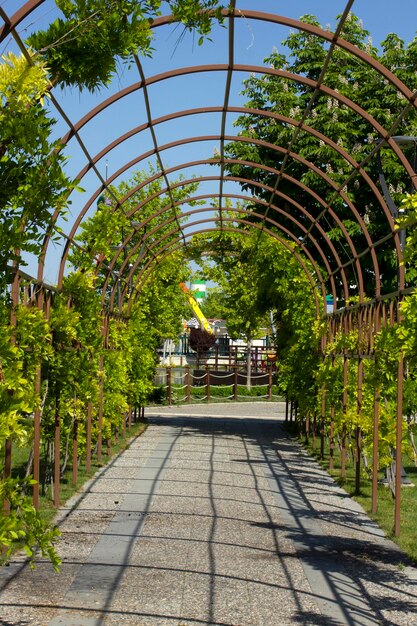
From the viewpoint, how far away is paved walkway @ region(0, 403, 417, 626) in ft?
21.7

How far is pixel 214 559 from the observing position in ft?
27.1

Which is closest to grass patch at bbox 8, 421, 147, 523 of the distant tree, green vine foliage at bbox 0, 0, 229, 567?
green vine foliage at bbox 0, 0, 229, 567

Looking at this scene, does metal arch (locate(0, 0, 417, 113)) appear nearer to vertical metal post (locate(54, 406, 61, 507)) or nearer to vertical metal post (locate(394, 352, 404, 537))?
vertical metal post (locate(394, 352, 404, 537))

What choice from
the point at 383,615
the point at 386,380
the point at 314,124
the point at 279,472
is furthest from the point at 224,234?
the point at 383,615

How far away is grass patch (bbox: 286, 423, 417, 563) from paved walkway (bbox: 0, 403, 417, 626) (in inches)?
6.2

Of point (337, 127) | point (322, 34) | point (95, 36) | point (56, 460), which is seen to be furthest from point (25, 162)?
point (337, 127)

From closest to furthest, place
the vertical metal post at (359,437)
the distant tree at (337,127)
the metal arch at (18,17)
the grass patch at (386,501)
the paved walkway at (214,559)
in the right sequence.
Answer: the metal arch at (18,17) → the paved walkway at (214,559) → the grass patch at (386,501) → the vertical metal post at (359,437) → the distant tree at (337,127)

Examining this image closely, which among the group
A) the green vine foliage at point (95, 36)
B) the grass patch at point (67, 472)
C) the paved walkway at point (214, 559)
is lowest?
the paved walkway at point (214, 559)

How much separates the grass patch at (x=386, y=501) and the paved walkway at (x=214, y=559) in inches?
6.2

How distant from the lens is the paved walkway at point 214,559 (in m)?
6.61

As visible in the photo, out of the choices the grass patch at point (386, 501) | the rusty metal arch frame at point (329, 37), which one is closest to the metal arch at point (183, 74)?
the rusty metal arch frame at point (329, 37)

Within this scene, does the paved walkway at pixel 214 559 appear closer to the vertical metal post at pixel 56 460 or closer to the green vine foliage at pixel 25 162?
the vertical metal post at pixel 56 460

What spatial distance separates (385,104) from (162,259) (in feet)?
18.1

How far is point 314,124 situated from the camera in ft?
64.8
